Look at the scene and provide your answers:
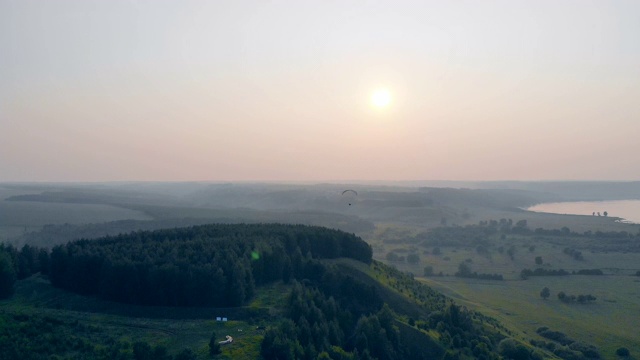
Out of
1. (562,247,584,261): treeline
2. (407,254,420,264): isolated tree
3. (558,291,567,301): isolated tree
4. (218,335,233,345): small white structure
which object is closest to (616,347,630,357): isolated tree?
(558,291,567,301): isolated tree

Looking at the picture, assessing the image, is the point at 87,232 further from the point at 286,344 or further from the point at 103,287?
the point at 286,344

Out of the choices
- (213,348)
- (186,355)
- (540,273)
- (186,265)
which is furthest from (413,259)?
(186,355)

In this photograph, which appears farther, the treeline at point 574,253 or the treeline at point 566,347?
the treeline at point 574,253

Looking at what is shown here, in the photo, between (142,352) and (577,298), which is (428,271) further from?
(142,352)

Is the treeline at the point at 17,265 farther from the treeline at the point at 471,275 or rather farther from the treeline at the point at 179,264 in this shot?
the treeline at the point at 471,275

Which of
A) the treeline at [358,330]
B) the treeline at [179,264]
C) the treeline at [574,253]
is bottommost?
the treeline at [574,253]

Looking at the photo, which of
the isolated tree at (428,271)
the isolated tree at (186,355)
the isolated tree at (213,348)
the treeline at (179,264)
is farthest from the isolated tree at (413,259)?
the isolated tree at (186,355)

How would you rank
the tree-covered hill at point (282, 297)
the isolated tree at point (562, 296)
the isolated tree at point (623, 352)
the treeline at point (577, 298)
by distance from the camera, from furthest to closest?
the isolated tree at point (562, 296) → the treeline at point (577, 298) → the isolated tree at point (623, 352) → the tree-covered hill at point (282, 297)

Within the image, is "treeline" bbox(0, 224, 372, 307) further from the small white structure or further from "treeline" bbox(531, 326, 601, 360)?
"treeline" bbox(531, 326, 601, 360)

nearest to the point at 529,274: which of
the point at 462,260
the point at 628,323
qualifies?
the point at 462,260

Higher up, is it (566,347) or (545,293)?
(545,293)

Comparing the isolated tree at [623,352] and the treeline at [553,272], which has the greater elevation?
the treeline at [553,272]
